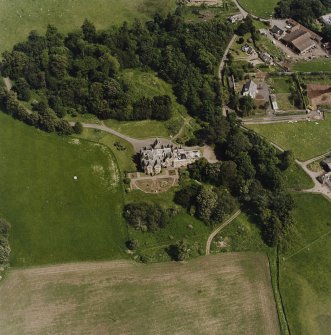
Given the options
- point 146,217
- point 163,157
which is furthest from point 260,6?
point 146,217

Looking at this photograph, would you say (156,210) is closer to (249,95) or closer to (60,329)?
(60,329)

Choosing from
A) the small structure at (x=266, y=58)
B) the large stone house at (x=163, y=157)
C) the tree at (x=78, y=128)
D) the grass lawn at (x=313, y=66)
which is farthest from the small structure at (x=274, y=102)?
the tree at (x=78, y=128)

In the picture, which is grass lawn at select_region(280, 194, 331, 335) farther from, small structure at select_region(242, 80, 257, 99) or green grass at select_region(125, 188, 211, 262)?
small structure at select_region(242, 80, 257, 99)

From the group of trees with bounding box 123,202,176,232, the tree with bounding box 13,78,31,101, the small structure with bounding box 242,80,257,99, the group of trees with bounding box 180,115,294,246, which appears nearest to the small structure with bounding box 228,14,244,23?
the small structure with bounding box 242,80,257,99

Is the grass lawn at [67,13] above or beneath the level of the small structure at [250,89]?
above

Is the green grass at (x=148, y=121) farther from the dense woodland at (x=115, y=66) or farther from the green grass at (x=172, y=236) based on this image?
the green grass at (x=172, y=236)

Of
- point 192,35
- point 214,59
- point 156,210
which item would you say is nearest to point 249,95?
point 214,59
